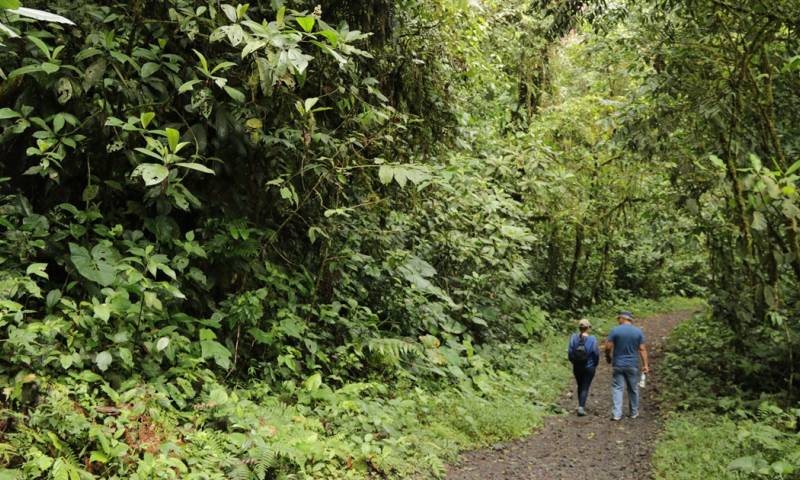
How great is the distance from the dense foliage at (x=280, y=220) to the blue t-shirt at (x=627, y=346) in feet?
5.41

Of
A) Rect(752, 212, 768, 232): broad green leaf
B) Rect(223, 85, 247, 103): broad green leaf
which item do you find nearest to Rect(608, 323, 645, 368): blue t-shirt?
Rect(752, 212, 768, 232): broad green leaf

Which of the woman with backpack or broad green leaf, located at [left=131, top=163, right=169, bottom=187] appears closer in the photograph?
broad green leaf, located at [left=131, top=163, right=169, bottom=187]

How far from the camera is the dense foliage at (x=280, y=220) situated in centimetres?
486

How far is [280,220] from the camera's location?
730 cm

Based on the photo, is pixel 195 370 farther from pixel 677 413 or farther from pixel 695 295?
pixel 695 295

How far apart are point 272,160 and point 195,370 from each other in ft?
7.54

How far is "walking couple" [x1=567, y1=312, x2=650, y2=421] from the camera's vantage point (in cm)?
943

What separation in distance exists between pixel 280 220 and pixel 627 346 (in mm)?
5504

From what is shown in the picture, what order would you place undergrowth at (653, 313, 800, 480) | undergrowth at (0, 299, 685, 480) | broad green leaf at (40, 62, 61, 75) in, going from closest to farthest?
undergrowth at (0, 299, 685, 480)
broad green leaf at (40, 62, 61, 75)
undergrowth at (653, 313, 800, 480)

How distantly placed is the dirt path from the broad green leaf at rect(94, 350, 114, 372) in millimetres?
3351

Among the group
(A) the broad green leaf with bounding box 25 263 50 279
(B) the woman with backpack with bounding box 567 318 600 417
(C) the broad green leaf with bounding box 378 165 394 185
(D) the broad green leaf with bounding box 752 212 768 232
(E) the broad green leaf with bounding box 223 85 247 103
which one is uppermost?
(E) the broad green leaf with bounding box 223 85 247 103

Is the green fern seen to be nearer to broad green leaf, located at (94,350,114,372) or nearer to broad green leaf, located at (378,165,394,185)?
broad green leaf, located at (378,165,394,185)

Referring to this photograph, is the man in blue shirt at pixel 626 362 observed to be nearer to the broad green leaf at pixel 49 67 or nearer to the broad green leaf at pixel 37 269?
the broad green leaf at pixel 37 269

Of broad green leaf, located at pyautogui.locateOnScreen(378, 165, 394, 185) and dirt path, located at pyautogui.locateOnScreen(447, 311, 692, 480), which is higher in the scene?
broad green leaf, located at pyautogui.locateOnScreen(378, 165, 394, 185)
